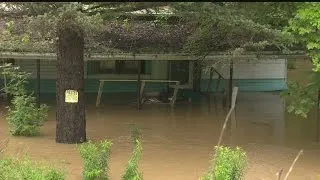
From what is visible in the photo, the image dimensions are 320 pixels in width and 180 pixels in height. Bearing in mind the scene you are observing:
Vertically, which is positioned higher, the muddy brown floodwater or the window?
the window

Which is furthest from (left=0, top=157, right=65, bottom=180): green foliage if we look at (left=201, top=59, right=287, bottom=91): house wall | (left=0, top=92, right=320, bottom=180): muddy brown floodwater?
(left=201, top=59, right=287, bottom=91): house wall

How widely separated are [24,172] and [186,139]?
642 centimetres

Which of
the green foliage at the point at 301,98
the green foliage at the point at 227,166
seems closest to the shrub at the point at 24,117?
the green foliage at the point at 301,98

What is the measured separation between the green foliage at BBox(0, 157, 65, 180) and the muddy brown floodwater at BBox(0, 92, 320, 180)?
1347 millimetres

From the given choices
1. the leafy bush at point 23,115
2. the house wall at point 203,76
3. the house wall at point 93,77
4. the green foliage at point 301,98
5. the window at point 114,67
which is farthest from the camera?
the window at point 114,67

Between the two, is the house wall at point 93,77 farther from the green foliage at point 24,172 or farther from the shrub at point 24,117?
the green foliage at point 24,172

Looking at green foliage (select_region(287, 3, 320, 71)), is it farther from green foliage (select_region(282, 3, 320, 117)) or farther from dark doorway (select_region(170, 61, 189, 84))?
dark doorway (select_region(170, 61, 189, 84))

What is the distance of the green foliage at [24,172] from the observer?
6.89m

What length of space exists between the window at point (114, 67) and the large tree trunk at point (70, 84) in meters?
10.0

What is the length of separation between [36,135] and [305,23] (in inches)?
257

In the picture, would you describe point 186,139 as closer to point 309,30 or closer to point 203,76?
point 309,30

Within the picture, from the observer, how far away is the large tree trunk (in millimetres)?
11477

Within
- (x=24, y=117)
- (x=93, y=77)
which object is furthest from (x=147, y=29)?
(x=24, y=117)

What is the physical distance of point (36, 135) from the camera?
12.7 m
